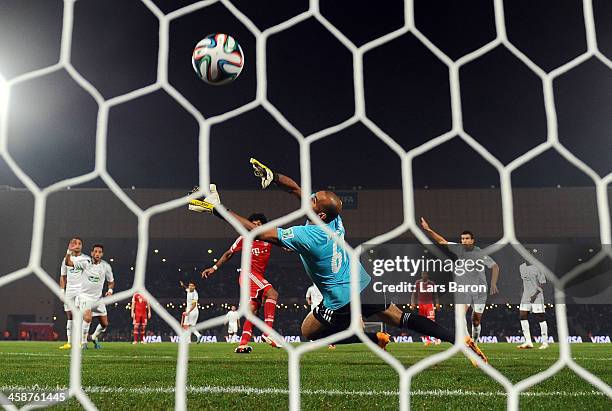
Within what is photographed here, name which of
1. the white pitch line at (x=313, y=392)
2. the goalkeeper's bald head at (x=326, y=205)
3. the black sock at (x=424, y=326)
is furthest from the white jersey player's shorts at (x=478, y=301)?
the goalkeeper's bald head at (x=326, y=205)

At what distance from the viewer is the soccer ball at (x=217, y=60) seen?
3.60 m

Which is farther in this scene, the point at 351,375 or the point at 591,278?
the point at 591,278

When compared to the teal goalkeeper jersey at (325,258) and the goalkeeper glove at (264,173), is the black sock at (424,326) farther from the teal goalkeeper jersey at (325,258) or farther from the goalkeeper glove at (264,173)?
the goalkeeper glove at (264,173)

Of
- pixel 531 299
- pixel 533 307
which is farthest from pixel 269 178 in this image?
pixel 533 307

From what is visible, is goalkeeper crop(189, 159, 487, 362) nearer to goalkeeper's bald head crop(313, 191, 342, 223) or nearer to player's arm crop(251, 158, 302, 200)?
player's arm crop(251, 158, 302, 200)

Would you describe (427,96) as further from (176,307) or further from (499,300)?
(176,307)

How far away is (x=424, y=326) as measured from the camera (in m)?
4.40

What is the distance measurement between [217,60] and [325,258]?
1549 mm

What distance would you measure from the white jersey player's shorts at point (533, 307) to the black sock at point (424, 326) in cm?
549

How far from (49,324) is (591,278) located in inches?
858

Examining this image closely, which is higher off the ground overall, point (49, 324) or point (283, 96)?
point (283, 96)

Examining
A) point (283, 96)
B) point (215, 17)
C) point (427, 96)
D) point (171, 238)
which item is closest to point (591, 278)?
point (427, 96)

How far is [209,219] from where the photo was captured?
25.0m

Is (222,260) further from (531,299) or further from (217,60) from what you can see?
(531,299)
